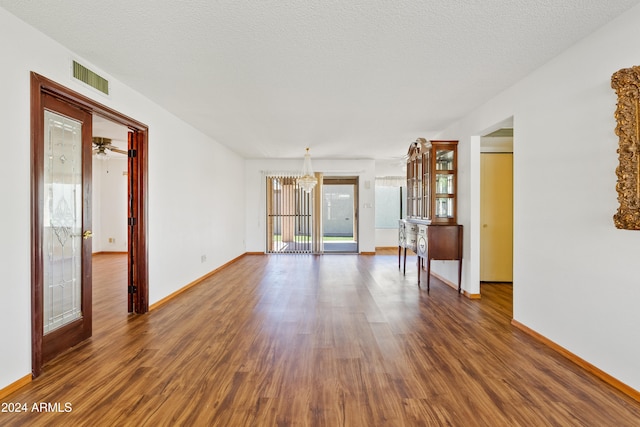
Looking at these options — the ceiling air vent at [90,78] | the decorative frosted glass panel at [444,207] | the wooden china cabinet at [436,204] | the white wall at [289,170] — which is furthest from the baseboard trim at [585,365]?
the white wall at [289,170]

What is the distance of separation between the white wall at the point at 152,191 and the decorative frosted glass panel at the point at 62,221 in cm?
25

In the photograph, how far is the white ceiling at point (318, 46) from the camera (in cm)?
198

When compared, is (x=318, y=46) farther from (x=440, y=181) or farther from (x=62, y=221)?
(x=440, y=181)

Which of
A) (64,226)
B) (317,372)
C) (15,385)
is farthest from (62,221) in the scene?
(317,372)

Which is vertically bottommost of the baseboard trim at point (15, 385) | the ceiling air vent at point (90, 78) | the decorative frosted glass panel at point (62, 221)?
the baseboard trim at point (15, 385)

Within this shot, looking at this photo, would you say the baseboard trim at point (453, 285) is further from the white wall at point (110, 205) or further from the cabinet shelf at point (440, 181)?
the white wall at point (110, 205)

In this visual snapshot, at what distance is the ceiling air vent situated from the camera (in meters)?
2.57

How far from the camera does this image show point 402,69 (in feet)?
9.29

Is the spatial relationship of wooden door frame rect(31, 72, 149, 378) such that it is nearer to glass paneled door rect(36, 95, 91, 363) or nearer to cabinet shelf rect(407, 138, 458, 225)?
glass paneled door rect(36, 95, 91, 363)

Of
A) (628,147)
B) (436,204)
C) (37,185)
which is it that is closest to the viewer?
(628,147)

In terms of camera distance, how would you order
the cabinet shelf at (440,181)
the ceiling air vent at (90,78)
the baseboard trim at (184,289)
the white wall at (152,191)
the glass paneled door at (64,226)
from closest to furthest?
the white wall at (152,191)
the glass paneled door at (64,226)
the ceiling air vent at (90,78)
the baseboard trim at (184,289)
the cabinet shelf at (440,181)

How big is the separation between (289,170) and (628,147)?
679 centimetres

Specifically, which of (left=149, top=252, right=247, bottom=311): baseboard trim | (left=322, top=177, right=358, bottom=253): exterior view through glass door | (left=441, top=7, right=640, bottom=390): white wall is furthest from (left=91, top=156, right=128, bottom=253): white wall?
(left=441, top=7, right=640, bottom=390): white wall

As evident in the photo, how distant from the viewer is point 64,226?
257cm
